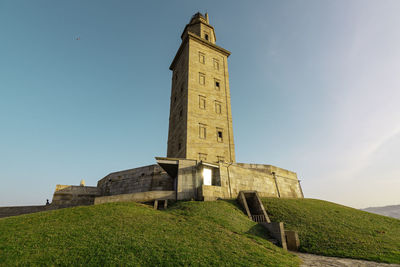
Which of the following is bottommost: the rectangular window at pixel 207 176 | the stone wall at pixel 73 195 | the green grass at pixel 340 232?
the green grass at pixel 340 232

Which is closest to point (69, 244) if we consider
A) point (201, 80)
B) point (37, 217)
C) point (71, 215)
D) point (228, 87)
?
point (71, 215)

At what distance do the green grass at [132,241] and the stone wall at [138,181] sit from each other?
1225 cm

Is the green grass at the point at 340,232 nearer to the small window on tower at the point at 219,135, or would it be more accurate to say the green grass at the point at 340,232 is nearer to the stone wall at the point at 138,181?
the stone wall at the point at 138,181

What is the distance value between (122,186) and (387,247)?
28.0 meters

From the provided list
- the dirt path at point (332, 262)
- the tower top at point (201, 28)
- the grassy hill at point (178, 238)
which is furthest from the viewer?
the tower top at point (201, 28)

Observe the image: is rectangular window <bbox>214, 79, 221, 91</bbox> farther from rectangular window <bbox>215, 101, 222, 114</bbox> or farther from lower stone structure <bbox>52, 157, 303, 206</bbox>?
lower stone structure <bbox>52, 157, 303, 206</bbox>

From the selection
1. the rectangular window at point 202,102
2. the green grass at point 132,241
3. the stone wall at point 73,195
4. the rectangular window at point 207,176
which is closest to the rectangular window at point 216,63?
the rectangular window at point 202,102

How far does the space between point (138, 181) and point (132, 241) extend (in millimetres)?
19556

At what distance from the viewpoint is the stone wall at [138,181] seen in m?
27.0

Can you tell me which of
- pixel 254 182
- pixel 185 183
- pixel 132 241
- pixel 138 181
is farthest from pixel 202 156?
pixel 132 241

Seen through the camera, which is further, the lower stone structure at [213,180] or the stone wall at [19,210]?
the stone wall at [19,210]

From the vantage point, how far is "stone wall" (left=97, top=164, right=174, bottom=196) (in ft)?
88.6

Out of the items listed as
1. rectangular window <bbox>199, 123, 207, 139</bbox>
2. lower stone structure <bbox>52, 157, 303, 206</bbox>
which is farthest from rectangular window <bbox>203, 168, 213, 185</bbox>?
rectangular window <bbox>199, 123, 207, 139</bbox>

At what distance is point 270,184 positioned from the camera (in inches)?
1068
